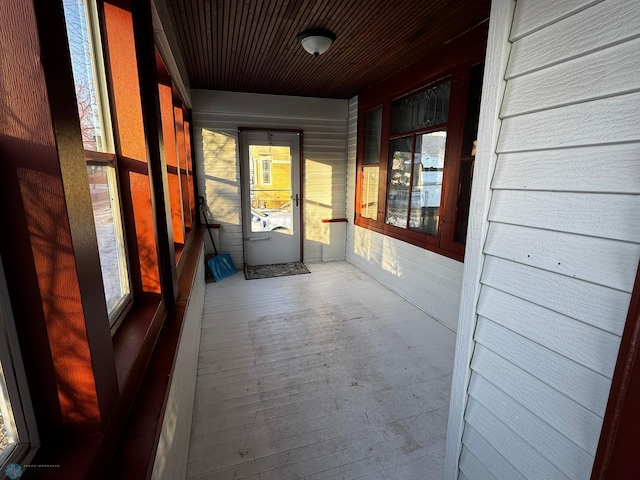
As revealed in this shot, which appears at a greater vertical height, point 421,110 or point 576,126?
point 421,110

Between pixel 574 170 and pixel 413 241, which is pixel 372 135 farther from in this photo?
pixel 574 170

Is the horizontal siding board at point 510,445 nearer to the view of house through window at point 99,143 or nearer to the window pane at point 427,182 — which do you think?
the view of house through window at point 99,143

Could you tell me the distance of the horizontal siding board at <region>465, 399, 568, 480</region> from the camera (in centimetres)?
101

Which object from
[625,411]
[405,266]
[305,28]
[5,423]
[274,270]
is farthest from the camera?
[274,270]

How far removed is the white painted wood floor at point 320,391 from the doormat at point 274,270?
93cm

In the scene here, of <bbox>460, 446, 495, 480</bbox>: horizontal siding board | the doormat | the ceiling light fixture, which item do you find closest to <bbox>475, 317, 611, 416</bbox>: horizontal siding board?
<bbox>460, 446, 495, 480</bbox>: horizontal siding board

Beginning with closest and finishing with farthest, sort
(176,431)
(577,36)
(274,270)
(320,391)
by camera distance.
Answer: (577,36) < (176,431) < (320,391) < (274,270)

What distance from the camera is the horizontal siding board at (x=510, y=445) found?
101 cm

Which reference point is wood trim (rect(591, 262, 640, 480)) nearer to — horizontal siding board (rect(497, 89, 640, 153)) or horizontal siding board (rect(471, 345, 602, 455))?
horizontal siding board (rect(471, 345, 602, 455))

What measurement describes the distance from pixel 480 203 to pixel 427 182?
7.52 feet

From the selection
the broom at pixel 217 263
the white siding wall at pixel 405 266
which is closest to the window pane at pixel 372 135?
the white siding wall at pixel 405 266

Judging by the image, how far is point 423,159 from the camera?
339 cm

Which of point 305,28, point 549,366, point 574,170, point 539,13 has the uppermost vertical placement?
point 305,28

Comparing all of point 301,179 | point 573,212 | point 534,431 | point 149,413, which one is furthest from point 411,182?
point 149,413
